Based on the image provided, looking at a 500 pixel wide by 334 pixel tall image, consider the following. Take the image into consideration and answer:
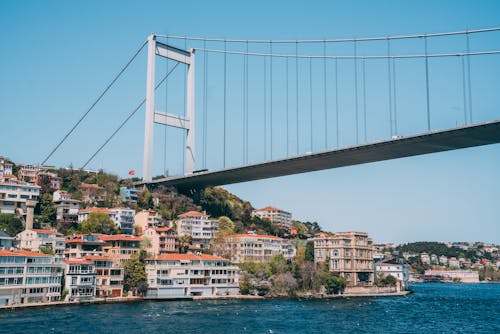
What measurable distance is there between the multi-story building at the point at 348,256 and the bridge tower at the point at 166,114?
19126 millimetres

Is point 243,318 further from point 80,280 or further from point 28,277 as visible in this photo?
point 28,277

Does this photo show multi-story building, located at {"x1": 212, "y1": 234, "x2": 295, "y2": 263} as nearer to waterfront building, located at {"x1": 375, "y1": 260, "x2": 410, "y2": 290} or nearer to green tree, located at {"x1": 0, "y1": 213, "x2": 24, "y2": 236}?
waterfront building, located at {"x1": 375, "y1": 260, "x2": 410, "y2": 290}

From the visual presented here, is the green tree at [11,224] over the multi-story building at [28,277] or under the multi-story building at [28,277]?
over

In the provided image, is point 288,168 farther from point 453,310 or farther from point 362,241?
point 453,310

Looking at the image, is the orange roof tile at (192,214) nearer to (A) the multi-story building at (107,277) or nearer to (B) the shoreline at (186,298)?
(B) the shoreline at (186,298)

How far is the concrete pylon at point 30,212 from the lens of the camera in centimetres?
6281

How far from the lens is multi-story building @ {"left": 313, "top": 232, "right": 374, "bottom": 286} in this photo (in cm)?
7531

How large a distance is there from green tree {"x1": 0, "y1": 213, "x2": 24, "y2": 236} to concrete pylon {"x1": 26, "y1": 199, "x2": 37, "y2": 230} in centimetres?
83

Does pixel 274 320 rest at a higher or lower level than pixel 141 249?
lower

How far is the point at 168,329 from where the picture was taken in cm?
3584

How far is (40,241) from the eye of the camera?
5712cm

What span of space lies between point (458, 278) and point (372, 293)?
99.4 m

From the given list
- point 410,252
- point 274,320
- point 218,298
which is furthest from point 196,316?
point 410,252

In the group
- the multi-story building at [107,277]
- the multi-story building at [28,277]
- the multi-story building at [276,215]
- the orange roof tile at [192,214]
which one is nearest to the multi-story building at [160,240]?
the orange roof tile at [192,214]
